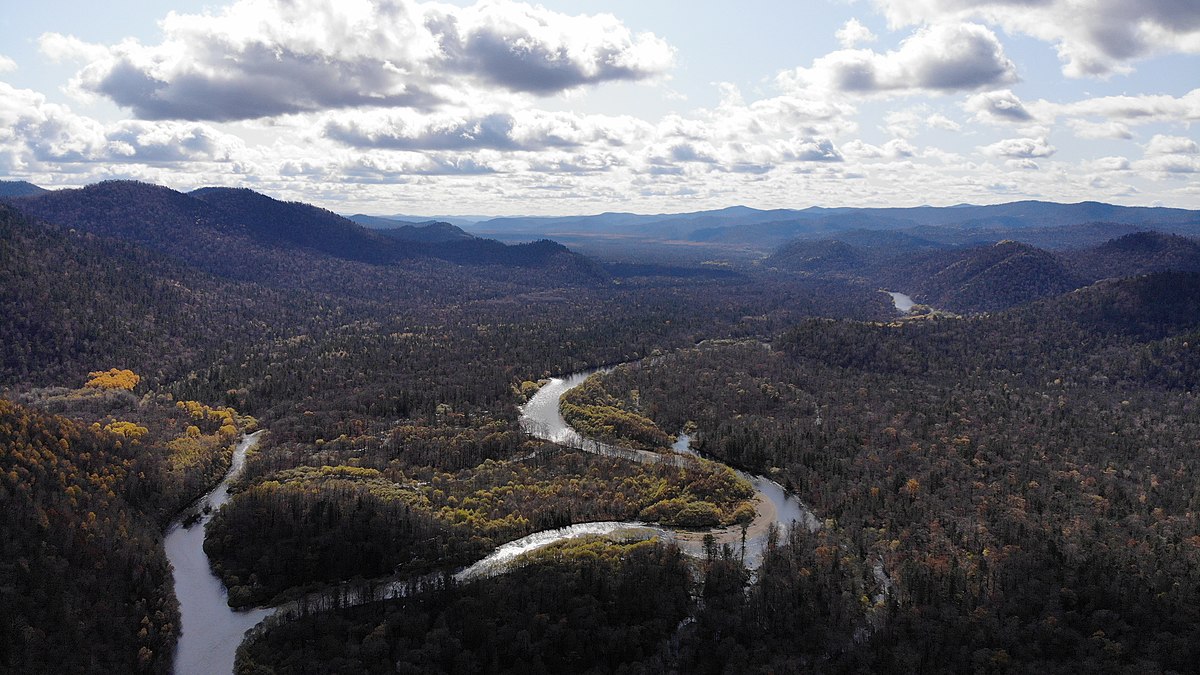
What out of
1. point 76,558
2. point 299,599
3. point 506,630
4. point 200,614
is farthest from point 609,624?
point 76,558

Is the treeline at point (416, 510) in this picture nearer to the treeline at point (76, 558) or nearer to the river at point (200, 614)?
the river at point (200, 614)

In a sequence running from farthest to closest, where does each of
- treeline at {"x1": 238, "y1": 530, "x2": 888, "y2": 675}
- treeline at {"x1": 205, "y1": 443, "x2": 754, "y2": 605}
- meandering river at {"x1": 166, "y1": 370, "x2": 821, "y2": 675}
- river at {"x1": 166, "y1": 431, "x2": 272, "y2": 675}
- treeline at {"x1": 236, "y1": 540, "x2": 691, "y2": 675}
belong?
treeline at {"x1": 205, "y1": 443, "x2": 754, "y2": 605} < meandering river at {"x1": 166, "y1": 370, "x2": 821, "y2": 675} < river at {"x1": 166, "y1": 431, "x2": 272, "y2": 675} < treeline at {"x1": 238, "y1": 530, "x2": 888, "y2": 675} < treeline at {"x1": 236, "y1": 540, "x2": 691, "y2": 675}

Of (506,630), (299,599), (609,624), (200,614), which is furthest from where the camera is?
(299,599)

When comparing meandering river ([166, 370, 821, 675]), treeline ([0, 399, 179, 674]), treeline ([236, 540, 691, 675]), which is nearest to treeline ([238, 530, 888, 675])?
treeline ([236, 540, 691, 675])

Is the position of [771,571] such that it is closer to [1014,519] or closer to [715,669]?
[715,669]

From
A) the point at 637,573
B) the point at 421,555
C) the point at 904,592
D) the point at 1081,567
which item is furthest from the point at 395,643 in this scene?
the point at 1081,567

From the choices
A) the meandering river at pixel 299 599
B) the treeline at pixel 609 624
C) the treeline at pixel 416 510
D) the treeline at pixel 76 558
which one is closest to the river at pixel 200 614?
the meandering river at pixel 299 599

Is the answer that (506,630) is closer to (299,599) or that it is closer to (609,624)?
(609,624)

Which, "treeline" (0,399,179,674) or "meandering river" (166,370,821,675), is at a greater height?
"treeline" (0,399,179,674)

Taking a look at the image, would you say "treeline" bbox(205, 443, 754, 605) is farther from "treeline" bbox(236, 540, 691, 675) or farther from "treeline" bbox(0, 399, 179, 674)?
"treeline" bbox(236, 540, 691, 675)
